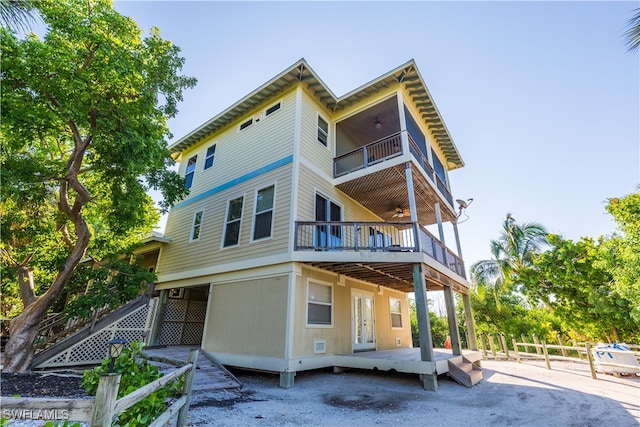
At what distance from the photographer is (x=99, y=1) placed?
760 cm

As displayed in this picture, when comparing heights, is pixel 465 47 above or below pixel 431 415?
above

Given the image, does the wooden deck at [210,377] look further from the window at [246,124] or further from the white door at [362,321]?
the window at [246,124]

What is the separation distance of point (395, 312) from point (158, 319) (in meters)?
9.53

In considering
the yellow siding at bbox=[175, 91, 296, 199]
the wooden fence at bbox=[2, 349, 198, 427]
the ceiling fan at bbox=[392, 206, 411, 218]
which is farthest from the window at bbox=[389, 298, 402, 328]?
the wooden fence at bbox=[2, 349, 198, 427]

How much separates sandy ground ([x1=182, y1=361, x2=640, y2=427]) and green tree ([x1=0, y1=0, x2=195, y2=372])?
5.96 meters

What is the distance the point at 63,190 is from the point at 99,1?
516 centimetres

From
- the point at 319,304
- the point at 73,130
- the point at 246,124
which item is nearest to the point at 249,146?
the point at 246,124

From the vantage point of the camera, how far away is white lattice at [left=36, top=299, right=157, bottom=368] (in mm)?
8109

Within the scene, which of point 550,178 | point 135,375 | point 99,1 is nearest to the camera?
point 135,375

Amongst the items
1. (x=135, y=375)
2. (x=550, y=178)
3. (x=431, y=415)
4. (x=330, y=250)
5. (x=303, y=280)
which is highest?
(x=550, y=178)

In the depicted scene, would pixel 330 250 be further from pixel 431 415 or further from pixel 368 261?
pixel 431 415

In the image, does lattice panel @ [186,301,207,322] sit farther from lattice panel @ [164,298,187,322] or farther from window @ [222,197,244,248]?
window @ [222,197,244,248]

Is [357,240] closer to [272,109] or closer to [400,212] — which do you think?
[400,212]

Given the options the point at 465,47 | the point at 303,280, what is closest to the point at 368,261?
the point at 303,280
